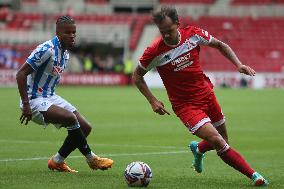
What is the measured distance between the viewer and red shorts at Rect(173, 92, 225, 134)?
10.3m

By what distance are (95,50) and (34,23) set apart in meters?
4.62

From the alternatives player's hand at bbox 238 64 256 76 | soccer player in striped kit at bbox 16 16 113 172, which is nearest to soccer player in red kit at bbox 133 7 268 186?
player's hand at bbox 238 64 256 76

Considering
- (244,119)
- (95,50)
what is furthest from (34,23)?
(244,119)

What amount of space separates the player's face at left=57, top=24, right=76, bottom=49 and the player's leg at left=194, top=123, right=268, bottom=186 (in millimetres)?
2401

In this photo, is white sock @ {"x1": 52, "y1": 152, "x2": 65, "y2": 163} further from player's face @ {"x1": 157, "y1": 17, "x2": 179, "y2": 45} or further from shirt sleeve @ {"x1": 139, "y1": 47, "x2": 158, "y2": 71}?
player's face @ {"x1": 157, "y1": 17, "x2": 179, "y2": 45}

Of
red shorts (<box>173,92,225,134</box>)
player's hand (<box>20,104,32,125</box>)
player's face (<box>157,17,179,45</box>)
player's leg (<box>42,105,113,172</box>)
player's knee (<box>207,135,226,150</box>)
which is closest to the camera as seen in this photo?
player's knee (<box>207,135,226,150</box>)

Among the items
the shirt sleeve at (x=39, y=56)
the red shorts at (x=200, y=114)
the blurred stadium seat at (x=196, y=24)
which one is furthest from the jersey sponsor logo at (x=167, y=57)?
the blurred stadium seat at (x=196, y=24)

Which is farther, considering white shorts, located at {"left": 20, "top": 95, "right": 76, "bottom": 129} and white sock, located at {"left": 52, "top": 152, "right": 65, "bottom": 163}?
white sock, located at {"left": 52, "top": 152, "right": 65, "bottom": 163}

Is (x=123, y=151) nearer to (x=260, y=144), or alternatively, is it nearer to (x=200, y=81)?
(x=260, y=144)

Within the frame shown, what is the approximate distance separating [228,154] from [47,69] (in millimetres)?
2979

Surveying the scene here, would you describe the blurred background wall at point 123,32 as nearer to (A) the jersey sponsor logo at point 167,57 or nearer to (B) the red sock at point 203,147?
(B) the red sock at point 203,147

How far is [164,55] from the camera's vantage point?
34.6 ft

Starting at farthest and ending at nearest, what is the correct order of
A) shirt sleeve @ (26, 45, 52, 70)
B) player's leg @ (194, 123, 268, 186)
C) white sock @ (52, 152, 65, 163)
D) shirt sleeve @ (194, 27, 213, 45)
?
white sock @ (52, 152, 65, 163)
shirt sleeve @ (26, 45, 52, 70)
shirt sleeve @ (194, 27, 213, 45)
player's leg @ (194, 123, 268, 186)

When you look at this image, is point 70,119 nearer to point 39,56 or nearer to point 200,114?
point 39,56
